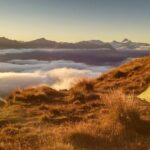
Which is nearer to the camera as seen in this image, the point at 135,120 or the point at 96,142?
the point at 96,142

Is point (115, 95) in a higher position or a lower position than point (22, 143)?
higher

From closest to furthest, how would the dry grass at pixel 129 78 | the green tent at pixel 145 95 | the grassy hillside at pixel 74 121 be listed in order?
1. the grassy hillside at pixel 74 121
2. the green tent at pixel 145 95
3. the dry grass at pixel 129 78

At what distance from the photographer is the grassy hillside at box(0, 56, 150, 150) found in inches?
599

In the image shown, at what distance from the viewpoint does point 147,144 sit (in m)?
15.2

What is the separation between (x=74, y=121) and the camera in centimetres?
1886

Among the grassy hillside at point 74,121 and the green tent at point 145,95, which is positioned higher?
the green tent at point 145,95

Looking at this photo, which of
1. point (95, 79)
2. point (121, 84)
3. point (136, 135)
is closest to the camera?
point (136, 135)

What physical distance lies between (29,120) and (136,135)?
4.59m

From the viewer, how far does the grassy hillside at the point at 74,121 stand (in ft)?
50.0

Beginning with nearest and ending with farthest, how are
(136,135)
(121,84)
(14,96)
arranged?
(136,135) → (14,96) → (121,84)

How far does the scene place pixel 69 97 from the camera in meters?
24.7

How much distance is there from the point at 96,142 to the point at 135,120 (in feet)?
7.62

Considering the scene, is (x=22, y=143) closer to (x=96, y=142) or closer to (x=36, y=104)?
(x=96, y=142)

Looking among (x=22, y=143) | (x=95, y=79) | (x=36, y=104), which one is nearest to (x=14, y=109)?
(x=36, y=104)
